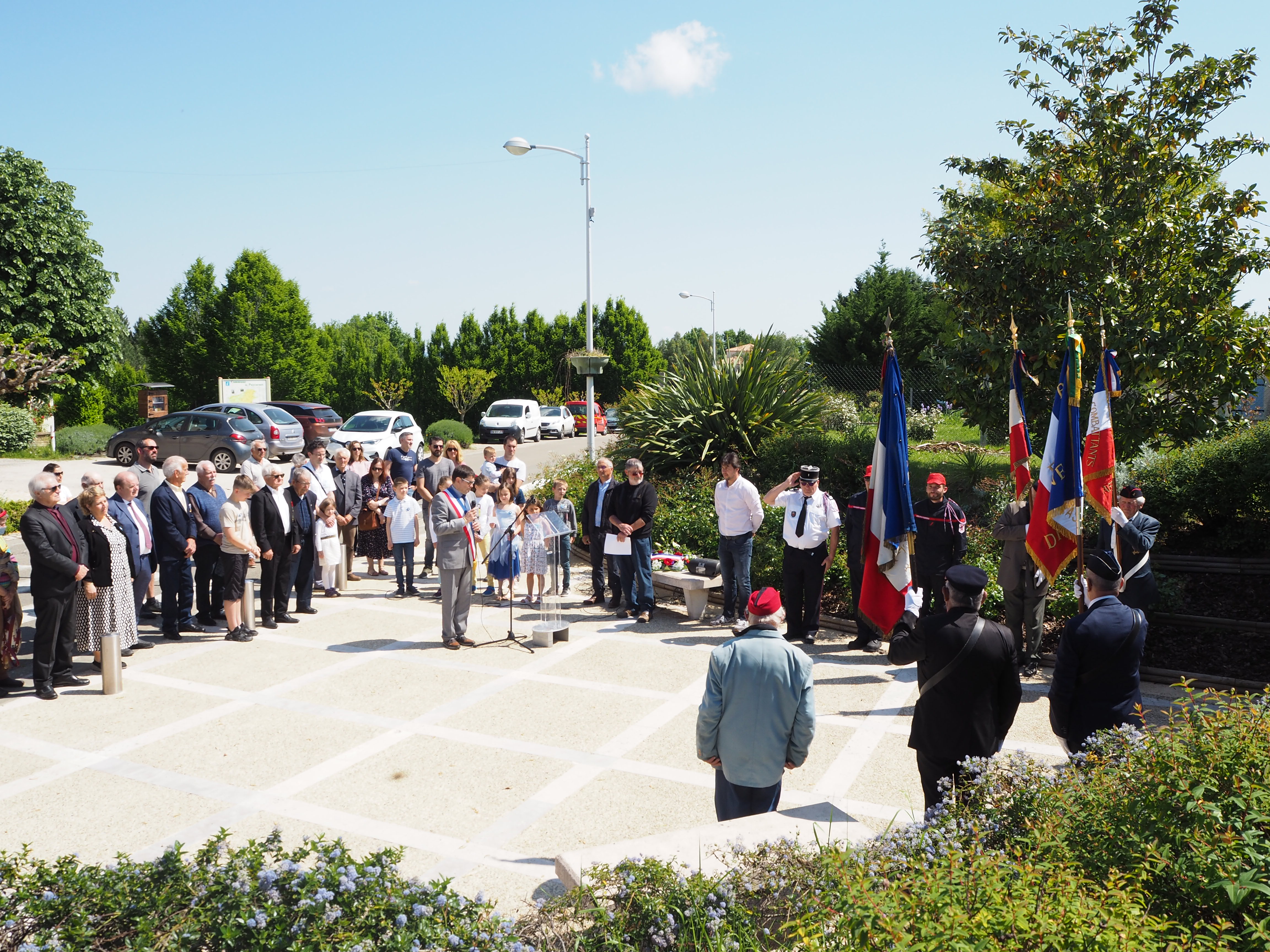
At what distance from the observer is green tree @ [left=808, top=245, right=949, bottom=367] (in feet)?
113

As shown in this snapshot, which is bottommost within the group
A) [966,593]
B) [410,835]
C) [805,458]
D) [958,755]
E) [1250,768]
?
[410,835]

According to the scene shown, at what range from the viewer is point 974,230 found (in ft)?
39.9

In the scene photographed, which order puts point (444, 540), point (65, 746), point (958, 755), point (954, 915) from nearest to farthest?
point (954, 915), point (958, 755), point (65, 746), point (444, 540)

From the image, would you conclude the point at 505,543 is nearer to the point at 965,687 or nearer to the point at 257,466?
the point at 257,466

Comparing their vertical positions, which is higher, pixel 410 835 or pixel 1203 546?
pixel 1203 546

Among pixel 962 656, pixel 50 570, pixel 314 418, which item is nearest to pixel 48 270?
pixel 314 418

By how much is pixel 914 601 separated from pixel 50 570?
7.29 m

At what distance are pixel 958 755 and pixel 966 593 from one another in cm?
83

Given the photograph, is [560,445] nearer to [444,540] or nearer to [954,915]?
[444,540]

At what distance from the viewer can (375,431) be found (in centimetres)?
2792

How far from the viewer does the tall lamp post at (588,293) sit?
1892 cm

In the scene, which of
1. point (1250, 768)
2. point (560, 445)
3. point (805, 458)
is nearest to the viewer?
point (1250, 768)

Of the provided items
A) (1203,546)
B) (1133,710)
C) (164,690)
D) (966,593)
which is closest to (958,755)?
(966,593)

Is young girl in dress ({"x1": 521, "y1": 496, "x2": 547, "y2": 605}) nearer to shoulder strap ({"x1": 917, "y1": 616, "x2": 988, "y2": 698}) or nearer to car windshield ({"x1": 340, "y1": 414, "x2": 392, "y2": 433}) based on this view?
shoulder strap ({"x1": 917, "y1": 616, "x2": 988, "y2": 698})
